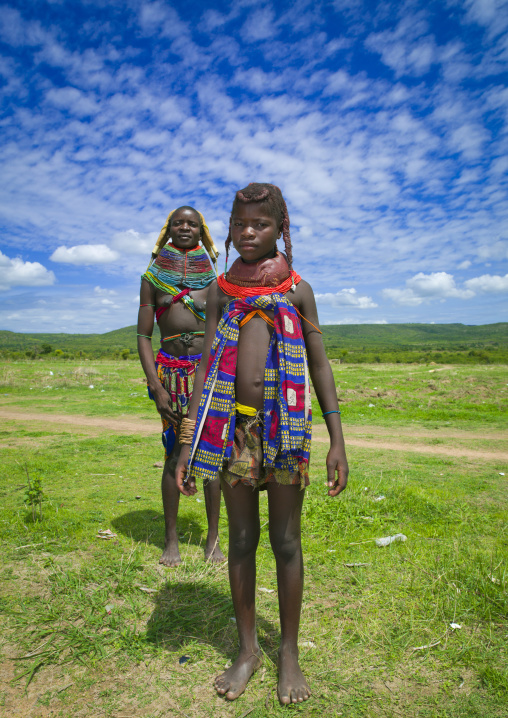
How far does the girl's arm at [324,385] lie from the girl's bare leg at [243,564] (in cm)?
45

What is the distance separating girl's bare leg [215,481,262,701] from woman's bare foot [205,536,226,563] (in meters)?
1.24

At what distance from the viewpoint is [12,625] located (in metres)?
2.53

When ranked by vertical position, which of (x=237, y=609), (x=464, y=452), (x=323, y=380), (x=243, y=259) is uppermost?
(x=243, y=259)

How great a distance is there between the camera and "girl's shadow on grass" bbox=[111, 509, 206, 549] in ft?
12.8

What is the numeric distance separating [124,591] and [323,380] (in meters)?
2.04

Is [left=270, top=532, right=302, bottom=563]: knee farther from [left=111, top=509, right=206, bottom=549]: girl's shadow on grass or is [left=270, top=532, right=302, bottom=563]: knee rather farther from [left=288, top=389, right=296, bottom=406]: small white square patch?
[left=111, top=509, right=206, bottom=549]: girl's shadow on grass

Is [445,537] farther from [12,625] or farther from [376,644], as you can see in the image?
[12,625]

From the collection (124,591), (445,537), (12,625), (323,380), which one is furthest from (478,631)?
(12,625)

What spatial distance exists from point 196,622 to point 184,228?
2.95 meters

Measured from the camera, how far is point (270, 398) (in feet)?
7.08

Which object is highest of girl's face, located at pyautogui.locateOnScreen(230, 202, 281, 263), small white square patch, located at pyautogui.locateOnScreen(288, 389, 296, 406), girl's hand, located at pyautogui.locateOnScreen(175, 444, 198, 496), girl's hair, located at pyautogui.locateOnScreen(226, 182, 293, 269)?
girl's hair, located at pyautogui.locateOnScreen(226, 182, 293, 269)

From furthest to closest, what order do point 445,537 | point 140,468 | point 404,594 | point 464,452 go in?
point 464,452 < point 140,468 < point 445,537 < point 404,594

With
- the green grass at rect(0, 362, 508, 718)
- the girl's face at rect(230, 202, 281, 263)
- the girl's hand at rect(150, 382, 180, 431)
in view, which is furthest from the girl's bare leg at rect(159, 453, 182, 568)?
the girl's face at rect(230, 202, 281, 263)

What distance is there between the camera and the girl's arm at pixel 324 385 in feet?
7.22
